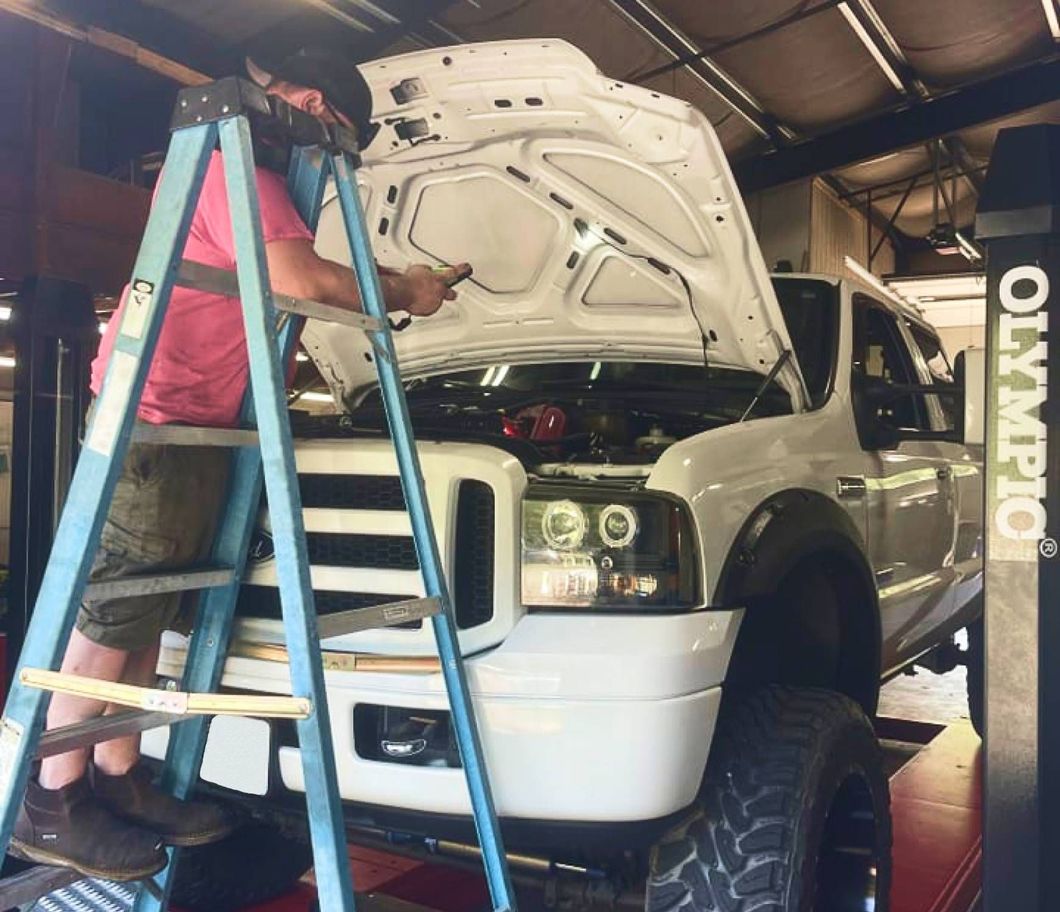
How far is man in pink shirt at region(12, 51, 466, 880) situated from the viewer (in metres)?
1.89

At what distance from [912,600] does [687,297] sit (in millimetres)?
1376

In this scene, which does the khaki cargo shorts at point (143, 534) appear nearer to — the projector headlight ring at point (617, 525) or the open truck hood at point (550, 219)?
the projector headlight ring at point (617, 525)

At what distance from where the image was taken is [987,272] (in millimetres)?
1879

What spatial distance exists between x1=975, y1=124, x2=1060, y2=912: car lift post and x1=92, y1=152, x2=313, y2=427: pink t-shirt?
→ 1.27 metres

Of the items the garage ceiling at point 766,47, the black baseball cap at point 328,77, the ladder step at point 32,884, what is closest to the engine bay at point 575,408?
the black baseball cap at point 328,77

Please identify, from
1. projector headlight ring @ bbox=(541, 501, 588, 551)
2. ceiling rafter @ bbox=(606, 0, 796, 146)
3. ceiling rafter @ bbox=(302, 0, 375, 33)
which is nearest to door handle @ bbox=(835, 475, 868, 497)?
projector headlight ring @ bbox=(541, 501, 588, 551)

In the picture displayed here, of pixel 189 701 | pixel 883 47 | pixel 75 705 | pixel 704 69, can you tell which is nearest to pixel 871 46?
pixel 883 47

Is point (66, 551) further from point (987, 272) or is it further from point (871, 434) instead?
point (871, 434)

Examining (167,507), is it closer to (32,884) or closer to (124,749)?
(124,749)

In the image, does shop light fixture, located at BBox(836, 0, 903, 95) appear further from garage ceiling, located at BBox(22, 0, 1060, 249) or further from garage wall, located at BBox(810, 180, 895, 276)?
garage wall, located at BBox(810, 180, 895, 276)

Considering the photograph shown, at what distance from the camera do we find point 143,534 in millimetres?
1946

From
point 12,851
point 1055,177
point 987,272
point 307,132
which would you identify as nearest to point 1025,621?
point 987,272

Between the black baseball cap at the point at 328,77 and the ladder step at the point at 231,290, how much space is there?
15.0 inches

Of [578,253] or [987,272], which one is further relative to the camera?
[578,253]
